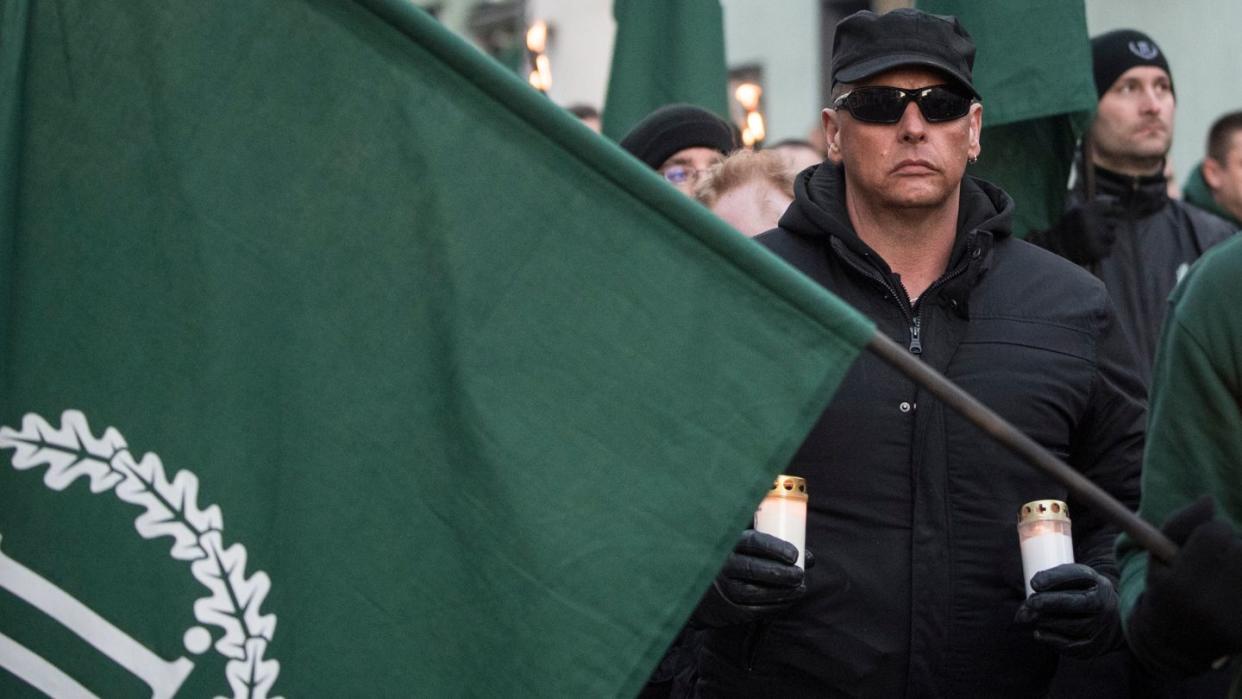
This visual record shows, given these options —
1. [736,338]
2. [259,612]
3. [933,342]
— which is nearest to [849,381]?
[933,342]

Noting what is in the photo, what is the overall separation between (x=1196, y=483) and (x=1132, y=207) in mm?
3724

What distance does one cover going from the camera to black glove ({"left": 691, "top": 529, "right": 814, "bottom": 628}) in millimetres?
3781

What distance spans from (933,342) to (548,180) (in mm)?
1331

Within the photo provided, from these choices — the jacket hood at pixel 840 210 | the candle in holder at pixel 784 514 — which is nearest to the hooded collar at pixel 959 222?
the jacket hood at pixel 840 210

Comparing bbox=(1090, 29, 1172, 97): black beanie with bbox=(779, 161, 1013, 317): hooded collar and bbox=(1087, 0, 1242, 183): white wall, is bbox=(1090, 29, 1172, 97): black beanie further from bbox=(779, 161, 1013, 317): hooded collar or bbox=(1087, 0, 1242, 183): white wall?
bbox=(1087, 0, 1242, 183): white wall

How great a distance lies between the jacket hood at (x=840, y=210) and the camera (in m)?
4.25

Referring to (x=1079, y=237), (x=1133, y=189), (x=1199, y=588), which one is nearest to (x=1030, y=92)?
(x=1079, y=237)

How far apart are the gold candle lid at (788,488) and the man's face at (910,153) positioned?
0.71 m

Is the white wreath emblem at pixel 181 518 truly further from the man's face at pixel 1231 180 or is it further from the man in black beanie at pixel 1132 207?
the man's face at pixel 1231 180

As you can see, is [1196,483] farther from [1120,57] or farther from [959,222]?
[1120,57]

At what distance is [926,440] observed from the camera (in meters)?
4.03

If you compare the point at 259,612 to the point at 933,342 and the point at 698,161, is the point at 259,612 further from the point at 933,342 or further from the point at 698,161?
the point at 698,161

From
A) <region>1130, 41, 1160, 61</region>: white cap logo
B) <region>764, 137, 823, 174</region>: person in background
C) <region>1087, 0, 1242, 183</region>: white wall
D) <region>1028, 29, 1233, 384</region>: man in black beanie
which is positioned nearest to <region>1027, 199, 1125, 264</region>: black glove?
<region>1028, 29, 1233, 384</region>: man in black beanie

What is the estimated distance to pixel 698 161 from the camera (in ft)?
21.5
